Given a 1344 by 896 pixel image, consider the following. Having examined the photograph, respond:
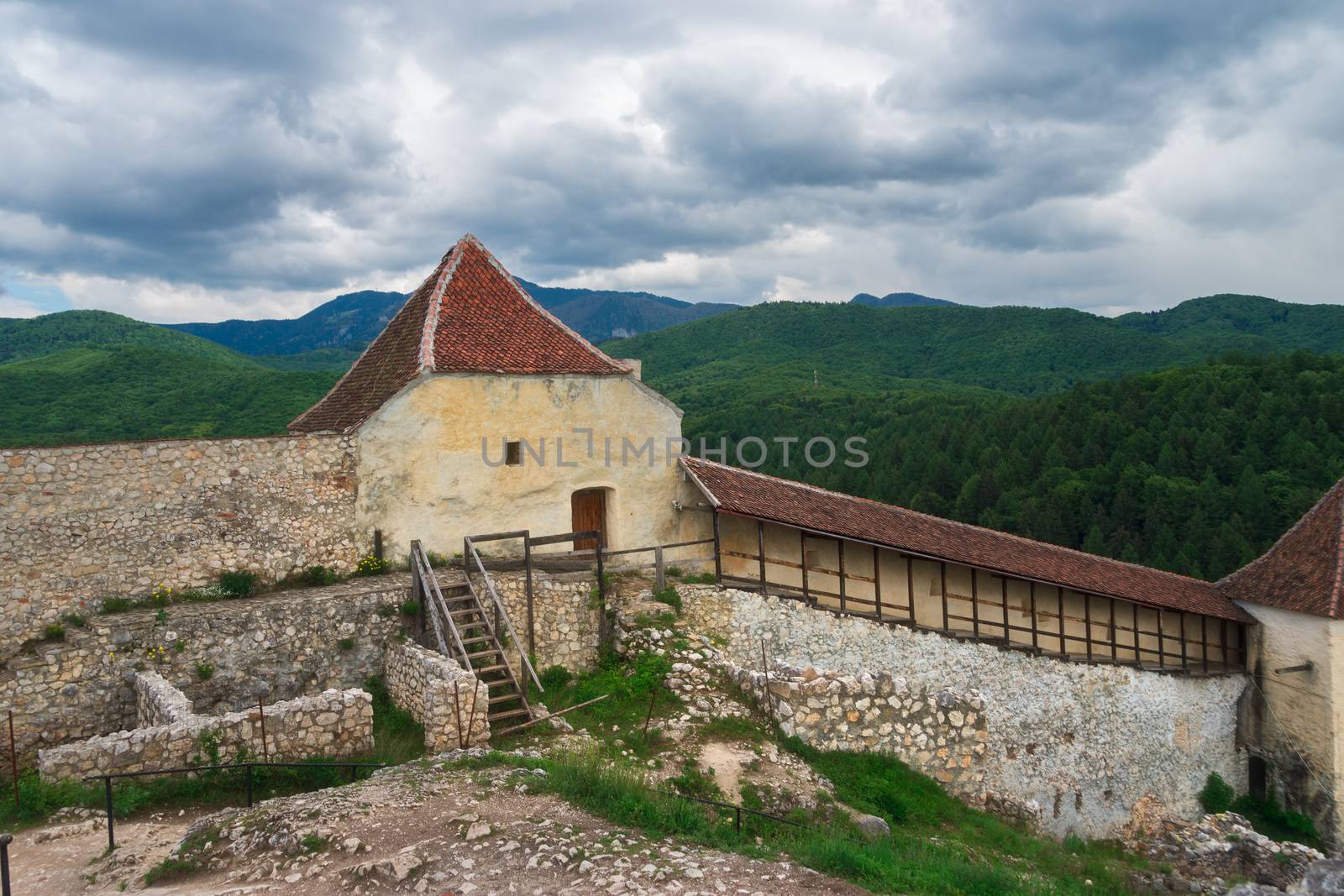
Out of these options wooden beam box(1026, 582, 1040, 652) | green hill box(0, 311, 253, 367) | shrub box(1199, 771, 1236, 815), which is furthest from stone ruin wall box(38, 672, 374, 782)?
green hill box(0, 311, 253, 367)

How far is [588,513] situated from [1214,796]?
17226 millimetres

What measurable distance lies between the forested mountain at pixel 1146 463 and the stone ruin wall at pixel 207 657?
38.3 metres

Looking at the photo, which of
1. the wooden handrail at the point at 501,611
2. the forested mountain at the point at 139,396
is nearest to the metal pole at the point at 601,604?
the wooden handrail at the point at 501,611

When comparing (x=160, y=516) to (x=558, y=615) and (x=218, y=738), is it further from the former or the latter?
(x=558, y=615)

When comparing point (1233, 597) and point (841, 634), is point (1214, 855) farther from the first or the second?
point (1233, 597)

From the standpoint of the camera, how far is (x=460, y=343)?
15953 mm

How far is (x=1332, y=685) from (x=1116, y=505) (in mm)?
27402

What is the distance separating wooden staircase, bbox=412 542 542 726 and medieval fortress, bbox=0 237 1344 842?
64 mm

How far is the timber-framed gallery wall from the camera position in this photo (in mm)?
18000

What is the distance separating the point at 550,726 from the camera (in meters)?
11.8

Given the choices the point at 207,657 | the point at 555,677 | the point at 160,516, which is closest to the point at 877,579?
the point at 555,677

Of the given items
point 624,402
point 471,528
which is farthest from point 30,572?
point 624,402

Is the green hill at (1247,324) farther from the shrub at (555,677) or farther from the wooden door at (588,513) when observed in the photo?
the shrub at (555,677)

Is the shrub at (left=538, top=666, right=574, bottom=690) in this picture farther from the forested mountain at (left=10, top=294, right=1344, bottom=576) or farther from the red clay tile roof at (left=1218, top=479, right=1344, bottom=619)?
the forested mountain at (left=10, top=294, right=1344, bottom=576)
